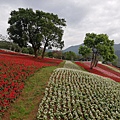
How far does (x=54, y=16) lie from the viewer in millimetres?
38812

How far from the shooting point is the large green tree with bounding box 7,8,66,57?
3566 cm

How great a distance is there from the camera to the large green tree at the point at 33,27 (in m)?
35.7

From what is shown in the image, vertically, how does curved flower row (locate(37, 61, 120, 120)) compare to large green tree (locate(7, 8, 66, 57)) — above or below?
below

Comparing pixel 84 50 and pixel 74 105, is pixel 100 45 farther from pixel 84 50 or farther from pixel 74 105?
pixel 74 105

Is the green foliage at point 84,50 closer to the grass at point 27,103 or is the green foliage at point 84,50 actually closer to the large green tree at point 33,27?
the large green tree at point 33,27

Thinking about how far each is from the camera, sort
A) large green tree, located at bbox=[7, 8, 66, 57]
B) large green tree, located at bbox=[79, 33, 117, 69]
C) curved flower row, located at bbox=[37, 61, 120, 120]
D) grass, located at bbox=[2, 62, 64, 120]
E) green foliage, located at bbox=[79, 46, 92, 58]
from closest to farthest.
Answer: grass, located at bbox=[2, 62, 64, 120], curved flower row, located at bbox=[37, 61, 120, 120], large green tree, located at bbox=[79, 33, 117, 69], green foliage, located at bbox=[79, 46, 92, 58], large green tree, located at bbox=[7, 8, 66, 57]

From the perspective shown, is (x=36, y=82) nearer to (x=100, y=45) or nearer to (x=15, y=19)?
(x=100, y=45)

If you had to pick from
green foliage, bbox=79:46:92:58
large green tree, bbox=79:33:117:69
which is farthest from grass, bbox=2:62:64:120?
large green tree, bbox=79:33:117:69

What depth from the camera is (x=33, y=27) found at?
37531 millimetres

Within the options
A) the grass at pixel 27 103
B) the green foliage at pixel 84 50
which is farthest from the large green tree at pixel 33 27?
the grass at pixel 27 103

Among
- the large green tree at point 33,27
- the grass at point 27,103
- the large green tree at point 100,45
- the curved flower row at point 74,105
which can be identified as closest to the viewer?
the grass at point 27,103

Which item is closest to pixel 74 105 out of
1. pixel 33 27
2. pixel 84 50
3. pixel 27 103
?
pixel 27 103

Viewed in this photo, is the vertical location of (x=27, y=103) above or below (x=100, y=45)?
below

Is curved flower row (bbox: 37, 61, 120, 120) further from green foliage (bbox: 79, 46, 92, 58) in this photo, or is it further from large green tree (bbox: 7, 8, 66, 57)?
large green tree (bbox: 7, 8, 66, 57)
